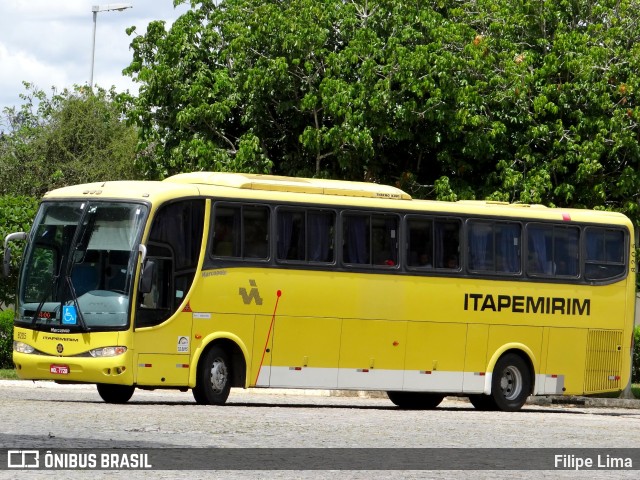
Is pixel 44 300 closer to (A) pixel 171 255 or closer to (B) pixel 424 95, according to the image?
(A) pixel 171 255

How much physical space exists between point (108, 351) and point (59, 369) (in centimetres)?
74

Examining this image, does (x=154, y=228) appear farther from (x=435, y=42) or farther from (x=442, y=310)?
(x=435, y=42)

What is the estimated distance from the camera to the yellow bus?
818 inches

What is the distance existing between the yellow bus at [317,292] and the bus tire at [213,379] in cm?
3

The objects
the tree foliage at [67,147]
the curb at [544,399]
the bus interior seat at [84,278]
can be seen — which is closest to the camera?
the bus interior seat at [84,278]

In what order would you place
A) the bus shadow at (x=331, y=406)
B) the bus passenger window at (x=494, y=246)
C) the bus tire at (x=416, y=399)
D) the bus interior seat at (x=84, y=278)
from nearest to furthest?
the bus interior seat at (x=84, y=278) → the bus shadow at (x=331, y=406) → the bus passenger window at (x=494, y=246) → the bus tire at (x=416, y=399)

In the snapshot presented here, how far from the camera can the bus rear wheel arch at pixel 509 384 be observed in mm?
25000

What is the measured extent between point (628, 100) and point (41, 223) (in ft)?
47.8

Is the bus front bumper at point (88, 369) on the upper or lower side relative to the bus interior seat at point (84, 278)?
lower

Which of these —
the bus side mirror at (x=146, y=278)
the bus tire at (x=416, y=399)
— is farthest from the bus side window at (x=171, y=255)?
the bus tire at (x=416, y=399)

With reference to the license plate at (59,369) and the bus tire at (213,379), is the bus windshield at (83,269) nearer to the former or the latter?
the license plate at (59,369)

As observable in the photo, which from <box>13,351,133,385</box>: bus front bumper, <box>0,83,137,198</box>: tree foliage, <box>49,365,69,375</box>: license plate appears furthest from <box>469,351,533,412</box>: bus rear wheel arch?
<box>0,83,137,198</box>: tree foliage

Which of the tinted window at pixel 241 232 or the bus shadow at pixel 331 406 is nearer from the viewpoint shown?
the bus shadow at pixel 331 406

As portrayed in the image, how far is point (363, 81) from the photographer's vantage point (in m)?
31.0
